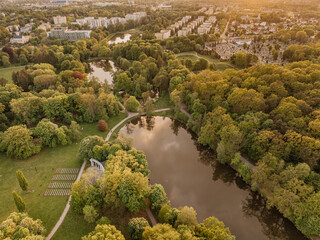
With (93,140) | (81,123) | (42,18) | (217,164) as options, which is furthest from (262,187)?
(42,18)

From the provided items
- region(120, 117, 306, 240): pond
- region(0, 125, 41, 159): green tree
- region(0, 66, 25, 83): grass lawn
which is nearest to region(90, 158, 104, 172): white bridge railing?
region(120, 117, 306, 240): pond

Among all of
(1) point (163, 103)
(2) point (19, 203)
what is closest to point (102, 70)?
(1) point (163, 103)

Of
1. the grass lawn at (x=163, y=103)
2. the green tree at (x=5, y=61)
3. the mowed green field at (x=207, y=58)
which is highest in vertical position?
the green tree at (x=5, y=61)

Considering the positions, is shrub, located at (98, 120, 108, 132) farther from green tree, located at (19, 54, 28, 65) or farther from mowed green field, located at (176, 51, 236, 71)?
green tree, located at (19, 54, 28, 65)

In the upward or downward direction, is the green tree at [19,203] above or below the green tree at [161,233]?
below

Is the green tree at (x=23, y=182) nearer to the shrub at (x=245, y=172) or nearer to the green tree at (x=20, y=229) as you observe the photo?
the green tree at (x=20, y=229)

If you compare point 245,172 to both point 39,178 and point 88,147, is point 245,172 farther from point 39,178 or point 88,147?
point 39,178

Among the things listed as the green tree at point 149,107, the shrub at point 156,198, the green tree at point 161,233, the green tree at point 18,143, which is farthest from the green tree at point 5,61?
the green tree at point 161,233
